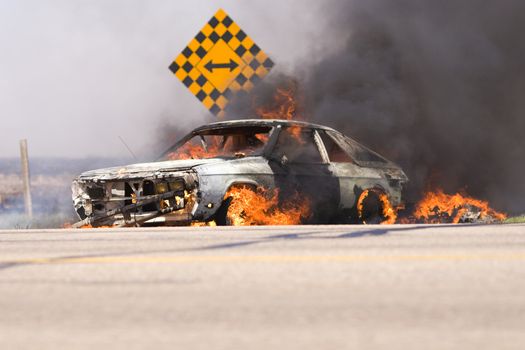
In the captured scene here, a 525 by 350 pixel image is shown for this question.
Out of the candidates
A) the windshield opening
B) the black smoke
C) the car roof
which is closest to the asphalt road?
the windshield opening

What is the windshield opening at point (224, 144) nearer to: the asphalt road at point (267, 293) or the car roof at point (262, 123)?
the car roof at point (262, 123)

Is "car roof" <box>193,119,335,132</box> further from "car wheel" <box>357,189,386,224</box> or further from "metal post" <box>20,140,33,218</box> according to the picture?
"metal post" <box>20,140,33,218</box>

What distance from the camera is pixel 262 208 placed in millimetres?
11812

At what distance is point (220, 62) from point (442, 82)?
6098mm

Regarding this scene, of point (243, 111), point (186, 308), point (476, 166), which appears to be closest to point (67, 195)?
point (243, 111)

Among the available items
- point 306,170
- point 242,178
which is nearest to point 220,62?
point 306,170

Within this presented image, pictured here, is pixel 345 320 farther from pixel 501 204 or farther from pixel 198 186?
pixel 501 204

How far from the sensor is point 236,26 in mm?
17062

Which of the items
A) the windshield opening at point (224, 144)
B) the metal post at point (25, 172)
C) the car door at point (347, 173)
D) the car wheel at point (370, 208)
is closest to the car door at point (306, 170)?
the car door at point (347, 173)

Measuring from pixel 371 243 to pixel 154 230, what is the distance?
9.18 ft

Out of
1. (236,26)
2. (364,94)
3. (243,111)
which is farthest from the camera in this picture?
(364,94)

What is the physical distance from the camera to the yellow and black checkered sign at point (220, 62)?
671 inches

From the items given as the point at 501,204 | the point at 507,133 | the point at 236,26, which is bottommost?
the point at 501,204

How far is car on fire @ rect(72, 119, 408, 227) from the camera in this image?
36.8ft
